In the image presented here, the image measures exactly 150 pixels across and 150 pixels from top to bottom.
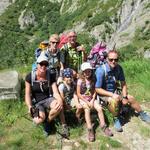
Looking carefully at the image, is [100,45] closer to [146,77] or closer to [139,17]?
[146,77]

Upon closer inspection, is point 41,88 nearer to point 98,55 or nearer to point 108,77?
point 108,77

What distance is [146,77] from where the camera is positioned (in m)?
12.3

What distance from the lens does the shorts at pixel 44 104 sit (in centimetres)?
926

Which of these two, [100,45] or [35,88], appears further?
[100,45]

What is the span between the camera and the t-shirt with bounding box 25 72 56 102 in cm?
930

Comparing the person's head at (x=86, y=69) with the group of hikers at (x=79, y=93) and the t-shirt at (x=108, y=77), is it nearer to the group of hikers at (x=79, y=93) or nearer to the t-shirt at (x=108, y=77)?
the group of hikers at (x=79, y=93)

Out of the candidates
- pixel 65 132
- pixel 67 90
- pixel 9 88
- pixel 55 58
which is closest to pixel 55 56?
pixel 55 58

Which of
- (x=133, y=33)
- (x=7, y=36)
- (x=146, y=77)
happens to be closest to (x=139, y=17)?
(x=133, y=33)

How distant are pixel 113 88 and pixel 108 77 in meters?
0.33

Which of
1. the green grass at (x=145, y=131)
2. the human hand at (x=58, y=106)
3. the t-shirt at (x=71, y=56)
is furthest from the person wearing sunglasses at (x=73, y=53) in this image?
the green grass at (x=145, y=131)

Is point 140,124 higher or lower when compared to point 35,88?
lower

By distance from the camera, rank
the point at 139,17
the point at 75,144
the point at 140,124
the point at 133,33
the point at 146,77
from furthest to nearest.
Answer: the point at 139,17 → the point at 133,33 → the point at 146,77 → the point at 140,124 → the point at 75,144

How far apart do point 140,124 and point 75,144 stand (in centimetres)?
171

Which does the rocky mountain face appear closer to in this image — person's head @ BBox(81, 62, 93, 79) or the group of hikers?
the group of hikers
